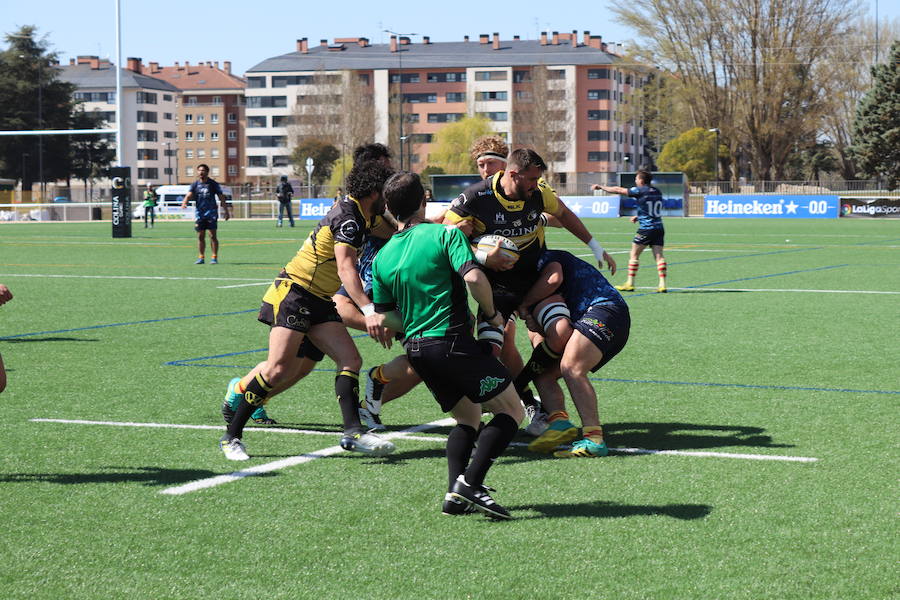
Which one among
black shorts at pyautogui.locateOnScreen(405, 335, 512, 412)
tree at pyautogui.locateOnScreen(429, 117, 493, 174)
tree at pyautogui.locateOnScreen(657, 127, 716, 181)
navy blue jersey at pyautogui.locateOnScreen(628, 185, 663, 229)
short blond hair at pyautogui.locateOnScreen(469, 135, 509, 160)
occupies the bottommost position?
black shorts at pyautogui.locateOnScreen(405, 335, 512, 412)

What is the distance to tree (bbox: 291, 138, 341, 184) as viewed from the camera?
12444 cm

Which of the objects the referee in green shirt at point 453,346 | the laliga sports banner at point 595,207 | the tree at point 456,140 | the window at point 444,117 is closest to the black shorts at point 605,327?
the referee in green shirt at point 453,346

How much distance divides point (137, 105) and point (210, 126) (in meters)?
10.5

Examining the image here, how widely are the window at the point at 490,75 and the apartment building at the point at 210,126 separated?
38.8m

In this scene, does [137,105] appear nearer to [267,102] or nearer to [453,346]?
[267,102]

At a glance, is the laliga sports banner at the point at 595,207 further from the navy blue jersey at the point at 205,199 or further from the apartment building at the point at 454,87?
the apartment building at the point at 454,87

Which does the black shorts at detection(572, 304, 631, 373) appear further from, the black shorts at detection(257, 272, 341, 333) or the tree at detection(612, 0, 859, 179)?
the tree at detection(612, 0, 859, 179)

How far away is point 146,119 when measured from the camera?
169 meters

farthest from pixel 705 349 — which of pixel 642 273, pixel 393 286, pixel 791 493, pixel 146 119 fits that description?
pixel 146 119

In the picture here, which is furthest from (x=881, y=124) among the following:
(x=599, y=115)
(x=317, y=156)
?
(x=599, y=115)

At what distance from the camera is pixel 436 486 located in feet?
20.1

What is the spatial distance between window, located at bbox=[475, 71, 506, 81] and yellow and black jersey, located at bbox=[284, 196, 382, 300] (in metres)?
146

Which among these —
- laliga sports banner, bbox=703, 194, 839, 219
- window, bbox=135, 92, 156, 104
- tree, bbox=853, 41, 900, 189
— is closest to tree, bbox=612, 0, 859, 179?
tree, bbox=853, 41, 900, 189

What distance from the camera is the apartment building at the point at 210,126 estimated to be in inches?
6801
